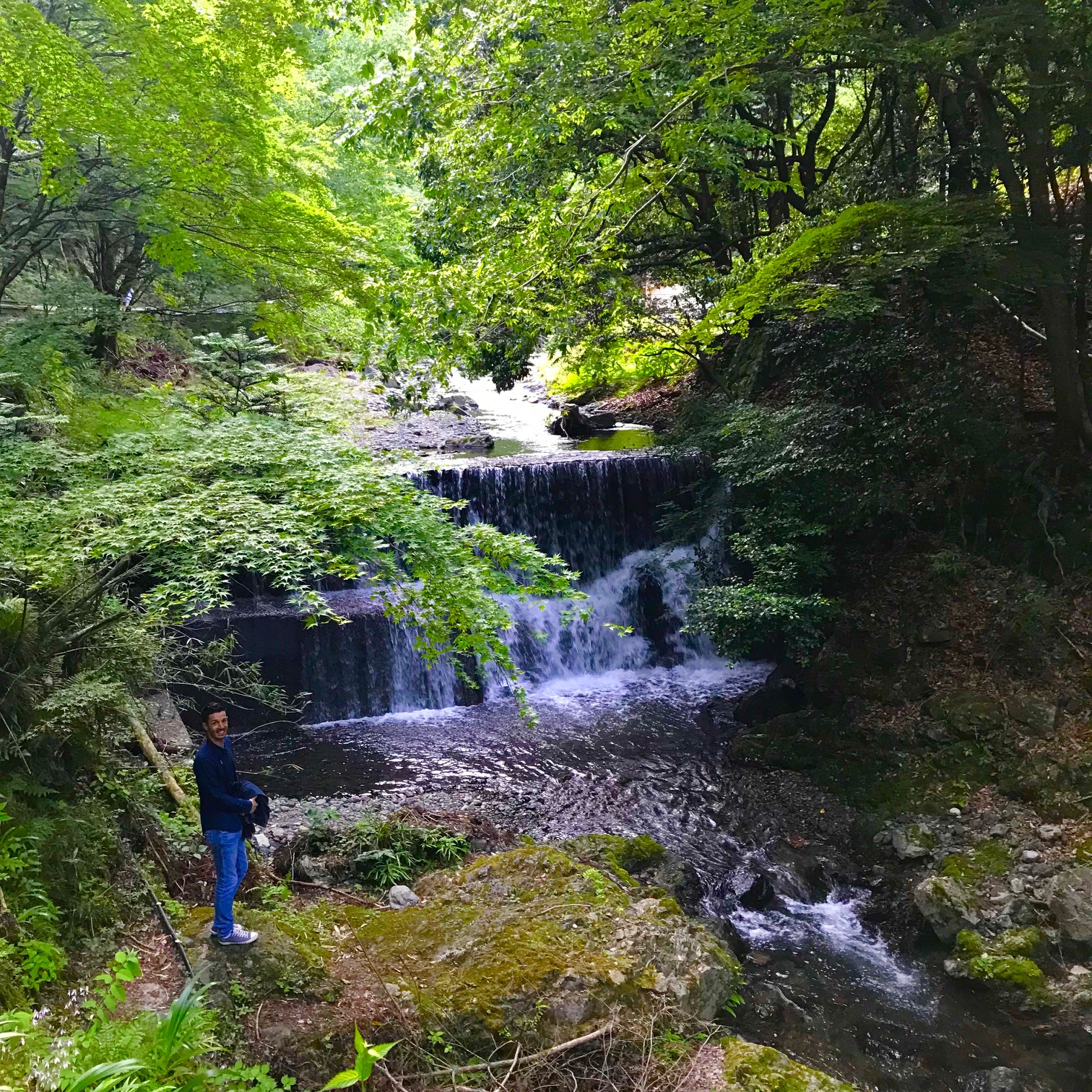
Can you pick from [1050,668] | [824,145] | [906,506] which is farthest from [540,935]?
[824,145]

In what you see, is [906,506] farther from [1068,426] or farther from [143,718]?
[143,718]

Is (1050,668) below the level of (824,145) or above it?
below

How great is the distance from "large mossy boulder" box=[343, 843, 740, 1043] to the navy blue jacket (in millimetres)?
1238

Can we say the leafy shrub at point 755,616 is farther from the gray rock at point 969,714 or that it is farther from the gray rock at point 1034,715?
the gray rock at point 1034,715

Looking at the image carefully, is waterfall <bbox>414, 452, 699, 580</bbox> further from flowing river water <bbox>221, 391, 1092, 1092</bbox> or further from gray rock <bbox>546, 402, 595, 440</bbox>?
gray rock <bbox>546, 402, 595, 440</bbox>

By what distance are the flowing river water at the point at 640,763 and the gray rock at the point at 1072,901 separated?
0.89 metres

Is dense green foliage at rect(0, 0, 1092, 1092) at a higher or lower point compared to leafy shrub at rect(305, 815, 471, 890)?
higher

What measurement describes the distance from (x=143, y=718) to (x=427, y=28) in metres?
6.71

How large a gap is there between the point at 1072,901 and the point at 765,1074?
3923 millimetres

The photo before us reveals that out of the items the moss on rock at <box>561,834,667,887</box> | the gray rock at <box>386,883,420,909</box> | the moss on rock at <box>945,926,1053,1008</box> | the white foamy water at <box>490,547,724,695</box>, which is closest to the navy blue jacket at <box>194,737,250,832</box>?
the gray rock at <box>386,883,420,909</box>

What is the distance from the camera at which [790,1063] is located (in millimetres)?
4219

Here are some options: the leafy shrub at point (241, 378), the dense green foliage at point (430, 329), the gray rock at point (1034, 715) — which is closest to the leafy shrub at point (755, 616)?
the dense green foliage at point (430, 329)

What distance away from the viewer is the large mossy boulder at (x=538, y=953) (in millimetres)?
4039

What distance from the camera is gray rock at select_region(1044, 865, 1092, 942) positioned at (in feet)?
20.0
